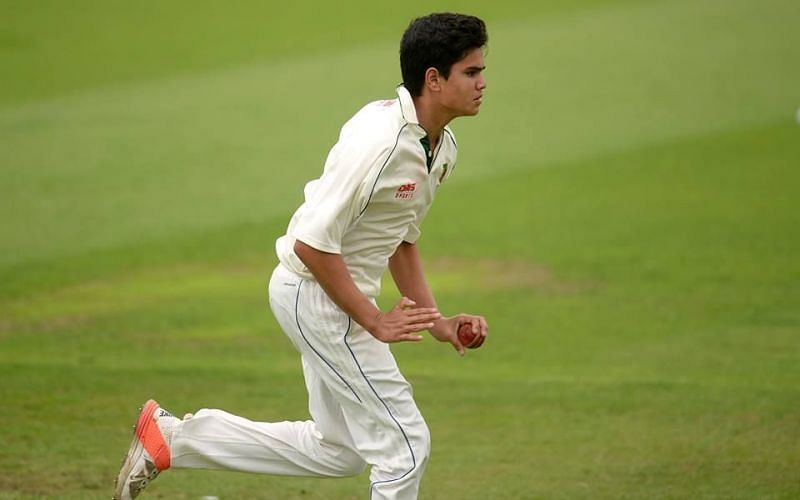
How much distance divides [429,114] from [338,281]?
2.45ft

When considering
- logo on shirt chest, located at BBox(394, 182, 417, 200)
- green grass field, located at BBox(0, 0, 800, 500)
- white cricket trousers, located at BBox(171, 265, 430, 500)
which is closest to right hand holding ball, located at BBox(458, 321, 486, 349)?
white cricket trousers, located at BBox(171, 265, 430, 500)

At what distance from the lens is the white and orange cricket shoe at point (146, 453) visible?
6.16 m

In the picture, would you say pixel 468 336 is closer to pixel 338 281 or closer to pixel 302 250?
pixel 338 281

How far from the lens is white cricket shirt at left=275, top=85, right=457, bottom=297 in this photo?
534 cm

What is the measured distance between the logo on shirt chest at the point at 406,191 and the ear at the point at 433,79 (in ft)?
1.23

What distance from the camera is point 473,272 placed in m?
12.8

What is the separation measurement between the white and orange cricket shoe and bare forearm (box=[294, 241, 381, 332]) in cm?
121

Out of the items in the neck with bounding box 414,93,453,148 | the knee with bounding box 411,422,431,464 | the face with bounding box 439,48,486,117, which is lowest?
the knee with bounding box 411,422,431,464

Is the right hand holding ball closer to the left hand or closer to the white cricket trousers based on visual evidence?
the left hand

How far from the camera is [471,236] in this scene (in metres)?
13.9

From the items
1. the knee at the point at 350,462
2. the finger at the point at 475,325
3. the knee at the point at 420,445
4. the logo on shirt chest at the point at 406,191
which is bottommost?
the knee at the point at 350,462

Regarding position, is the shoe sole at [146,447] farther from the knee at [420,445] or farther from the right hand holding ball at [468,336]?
the right hand holding ball at [468,336]

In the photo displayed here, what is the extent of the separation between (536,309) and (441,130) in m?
6.12

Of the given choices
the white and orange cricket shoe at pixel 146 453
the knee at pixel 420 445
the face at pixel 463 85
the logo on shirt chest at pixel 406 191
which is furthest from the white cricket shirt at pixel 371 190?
→ the white and orange cricket shoe at pixel 146 453
